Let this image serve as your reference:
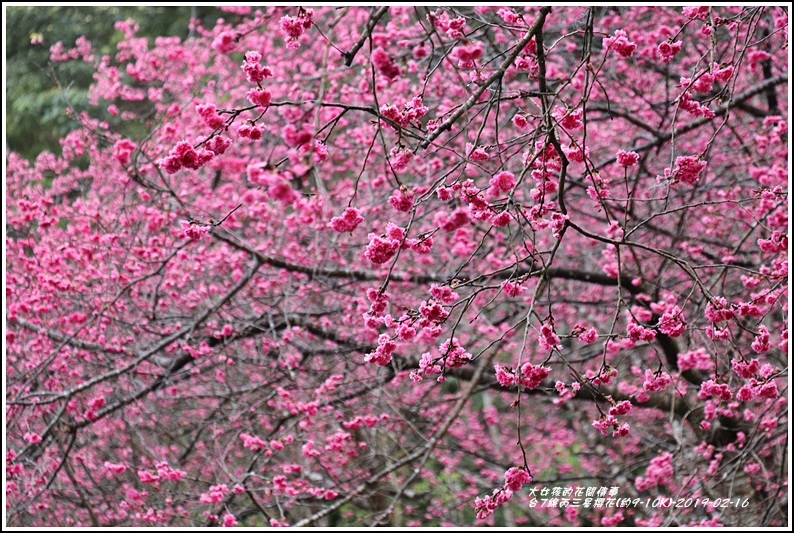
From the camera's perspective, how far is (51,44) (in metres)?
9.30

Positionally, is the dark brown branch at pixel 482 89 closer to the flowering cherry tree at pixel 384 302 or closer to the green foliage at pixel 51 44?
the flowering cherry tree at pixel 384 302

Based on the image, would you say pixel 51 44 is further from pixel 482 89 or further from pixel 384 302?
pixel 482 89

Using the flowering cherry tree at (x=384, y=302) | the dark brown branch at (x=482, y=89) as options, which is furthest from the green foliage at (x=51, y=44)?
the dark brown branch at (x=482, y=89)

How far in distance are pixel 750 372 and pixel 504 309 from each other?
4220mm

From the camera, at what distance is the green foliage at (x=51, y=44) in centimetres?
920

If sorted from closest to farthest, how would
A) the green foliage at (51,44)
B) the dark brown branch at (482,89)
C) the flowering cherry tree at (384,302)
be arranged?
the dark brown branch at (482,89) < the flowering cherry tree at (384,302) < the green foliage at (51,44)

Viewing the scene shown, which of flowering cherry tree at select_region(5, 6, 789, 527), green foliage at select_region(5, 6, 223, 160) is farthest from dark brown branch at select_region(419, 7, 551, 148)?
green foliage at select_region(5, 6, 223, 160)

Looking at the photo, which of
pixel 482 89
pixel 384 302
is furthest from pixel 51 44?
pixel 482 89

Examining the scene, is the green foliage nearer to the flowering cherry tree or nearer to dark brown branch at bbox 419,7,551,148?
the flowering cherry tree

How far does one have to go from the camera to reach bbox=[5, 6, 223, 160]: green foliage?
920 cm

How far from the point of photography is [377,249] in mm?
1876

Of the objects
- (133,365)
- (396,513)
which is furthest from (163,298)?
(396,513)

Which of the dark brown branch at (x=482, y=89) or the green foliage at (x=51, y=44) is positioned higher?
the green foliage at (x=51, y=44)

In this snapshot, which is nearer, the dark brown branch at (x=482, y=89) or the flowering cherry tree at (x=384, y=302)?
the dark brown branch at (x=482, y=89)
